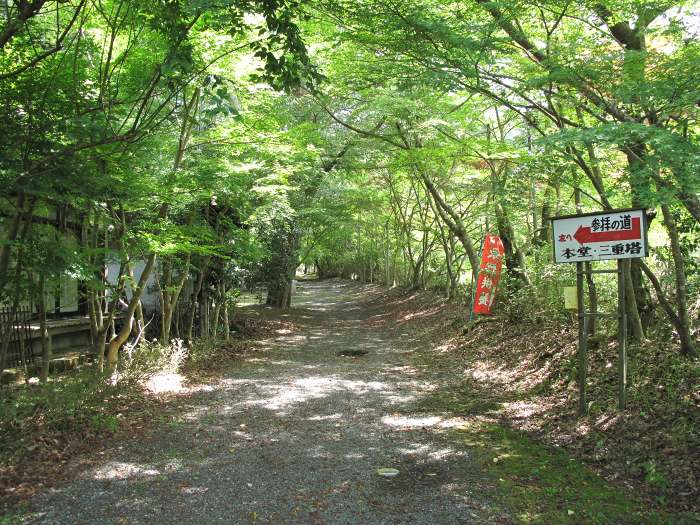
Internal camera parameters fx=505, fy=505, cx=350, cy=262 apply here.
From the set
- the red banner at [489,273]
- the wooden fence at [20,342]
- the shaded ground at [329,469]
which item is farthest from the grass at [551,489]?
the red banner at [489,273]

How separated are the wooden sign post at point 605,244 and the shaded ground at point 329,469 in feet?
4.54

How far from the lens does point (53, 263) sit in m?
5.35

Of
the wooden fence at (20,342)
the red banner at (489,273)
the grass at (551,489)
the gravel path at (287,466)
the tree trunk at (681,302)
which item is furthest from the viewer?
the red banner at (489,273)

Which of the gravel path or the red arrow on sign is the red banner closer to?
the gravel path

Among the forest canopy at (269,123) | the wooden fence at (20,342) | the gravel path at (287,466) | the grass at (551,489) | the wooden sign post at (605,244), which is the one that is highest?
the forest canopy at (269,123)

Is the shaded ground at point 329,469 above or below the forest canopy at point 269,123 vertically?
below

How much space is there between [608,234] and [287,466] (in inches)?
173

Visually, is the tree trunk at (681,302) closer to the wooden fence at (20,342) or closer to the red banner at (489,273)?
the red banner at (489,273)

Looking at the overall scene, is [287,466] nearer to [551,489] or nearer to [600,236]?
[551,489]

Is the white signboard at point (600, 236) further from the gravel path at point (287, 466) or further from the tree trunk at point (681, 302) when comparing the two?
the gravel path at point (287, 466)

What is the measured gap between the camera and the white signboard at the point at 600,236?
18.4 ft

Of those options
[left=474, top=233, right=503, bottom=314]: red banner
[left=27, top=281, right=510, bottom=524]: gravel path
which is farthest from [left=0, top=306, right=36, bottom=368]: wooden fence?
[left=474, top=233, right=503, bottom=314]: red banner

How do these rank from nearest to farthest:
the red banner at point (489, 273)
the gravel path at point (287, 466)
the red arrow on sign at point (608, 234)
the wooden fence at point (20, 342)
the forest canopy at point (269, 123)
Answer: the gravel path at point (287, 466) → the forest canopy at point (269, 123) → the red arrow on sign at point (608, 234) → the wooden fence at point (20, 342) → the red banner at point (489, 273)

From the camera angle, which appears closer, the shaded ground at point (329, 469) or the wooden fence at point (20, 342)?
the shaded ground at point (329, 469)
